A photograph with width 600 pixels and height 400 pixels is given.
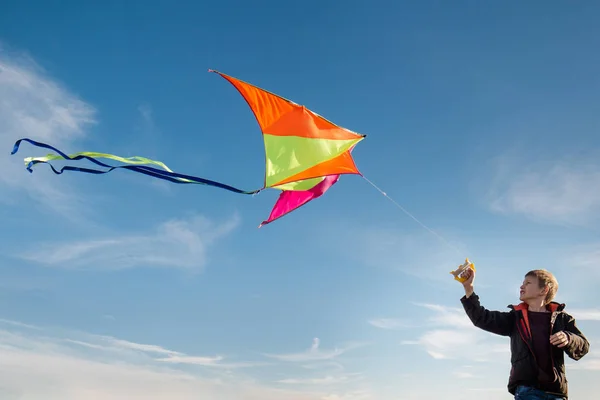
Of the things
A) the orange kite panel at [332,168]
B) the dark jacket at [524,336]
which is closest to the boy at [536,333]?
the dark jacket at [524,336]

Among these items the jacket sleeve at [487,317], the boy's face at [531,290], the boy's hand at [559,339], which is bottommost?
the boy's hand at [559,339]

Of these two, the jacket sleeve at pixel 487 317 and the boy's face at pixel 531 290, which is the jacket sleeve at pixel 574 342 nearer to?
the boy's face at pixel 531 290

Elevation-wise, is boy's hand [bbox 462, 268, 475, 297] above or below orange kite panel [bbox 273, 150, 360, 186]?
below

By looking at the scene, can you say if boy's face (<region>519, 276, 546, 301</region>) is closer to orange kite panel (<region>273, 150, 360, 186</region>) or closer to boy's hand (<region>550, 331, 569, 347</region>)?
boy's hand (<region>550, 331, 569, 347</region>)

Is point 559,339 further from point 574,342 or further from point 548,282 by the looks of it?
point 548,282

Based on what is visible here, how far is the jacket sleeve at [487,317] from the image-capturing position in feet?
21.7

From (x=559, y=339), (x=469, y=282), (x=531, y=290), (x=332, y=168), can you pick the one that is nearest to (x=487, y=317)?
(x=469, y=282)

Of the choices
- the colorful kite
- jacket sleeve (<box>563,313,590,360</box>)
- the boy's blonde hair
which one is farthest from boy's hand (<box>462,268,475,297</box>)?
the colorful kite

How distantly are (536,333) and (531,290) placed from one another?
58 cm

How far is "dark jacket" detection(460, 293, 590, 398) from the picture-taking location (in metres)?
5.96

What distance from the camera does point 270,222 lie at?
1005cm

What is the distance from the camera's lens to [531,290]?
21.4ft

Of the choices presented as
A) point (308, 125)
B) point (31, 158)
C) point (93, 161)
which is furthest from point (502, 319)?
point (31, 158)

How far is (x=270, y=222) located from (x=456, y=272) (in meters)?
4.23
